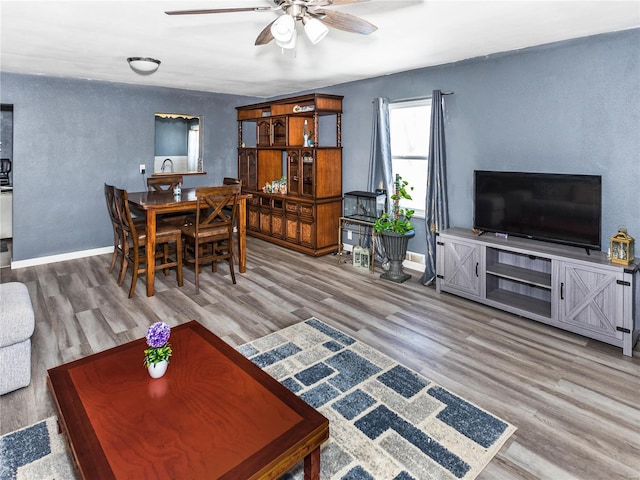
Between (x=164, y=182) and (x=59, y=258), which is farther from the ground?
(x=164, y=182)

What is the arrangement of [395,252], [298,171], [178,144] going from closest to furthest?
[395,252] < [298,171] < [178,144]

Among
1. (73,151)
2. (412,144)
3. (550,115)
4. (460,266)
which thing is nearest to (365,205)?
(412,144)

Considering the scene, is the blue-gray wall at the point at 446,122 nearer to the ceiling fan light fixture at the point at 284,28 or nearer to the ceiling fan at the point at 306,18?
the ceiling fan at the point at 306,18

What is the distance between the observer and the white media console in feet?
9.52

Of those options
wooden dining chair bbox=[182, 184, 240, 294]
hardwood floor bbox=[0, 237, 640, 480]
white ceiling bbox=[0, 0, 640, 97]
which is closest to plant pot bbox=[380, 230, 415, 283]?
hardwood floor bbox=[0, 237, 640, 480]

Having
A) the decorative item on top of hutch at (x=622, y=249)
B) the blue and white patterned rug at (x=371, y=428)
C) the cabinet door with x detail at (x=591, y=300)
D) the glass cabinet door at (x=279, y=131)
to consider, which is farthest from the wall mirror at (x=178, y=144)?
the decorative item on top of hutch at (x=622, y=249)

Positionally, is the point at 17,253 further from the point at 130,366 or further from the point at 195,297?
the point at 130,366

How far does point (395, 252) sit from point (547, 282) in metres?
1.60

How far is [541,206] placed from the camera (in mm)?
3506

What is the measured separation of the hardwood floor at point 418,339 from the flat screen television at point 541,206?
795 millimetres

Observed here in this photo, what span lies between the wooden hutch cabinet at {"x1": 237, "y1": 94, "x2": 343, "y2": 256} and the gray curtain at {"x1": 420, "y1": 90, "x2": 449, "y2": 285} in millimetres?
1573

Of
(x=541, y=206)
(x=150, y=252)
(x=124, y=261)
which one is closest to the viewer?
(x=541, y=206)

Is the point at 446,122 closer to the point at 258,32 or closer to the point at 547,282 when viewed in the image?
the point at 547,282

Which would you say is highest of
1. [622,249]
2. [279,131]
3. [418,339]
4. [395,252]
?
[279,131]
